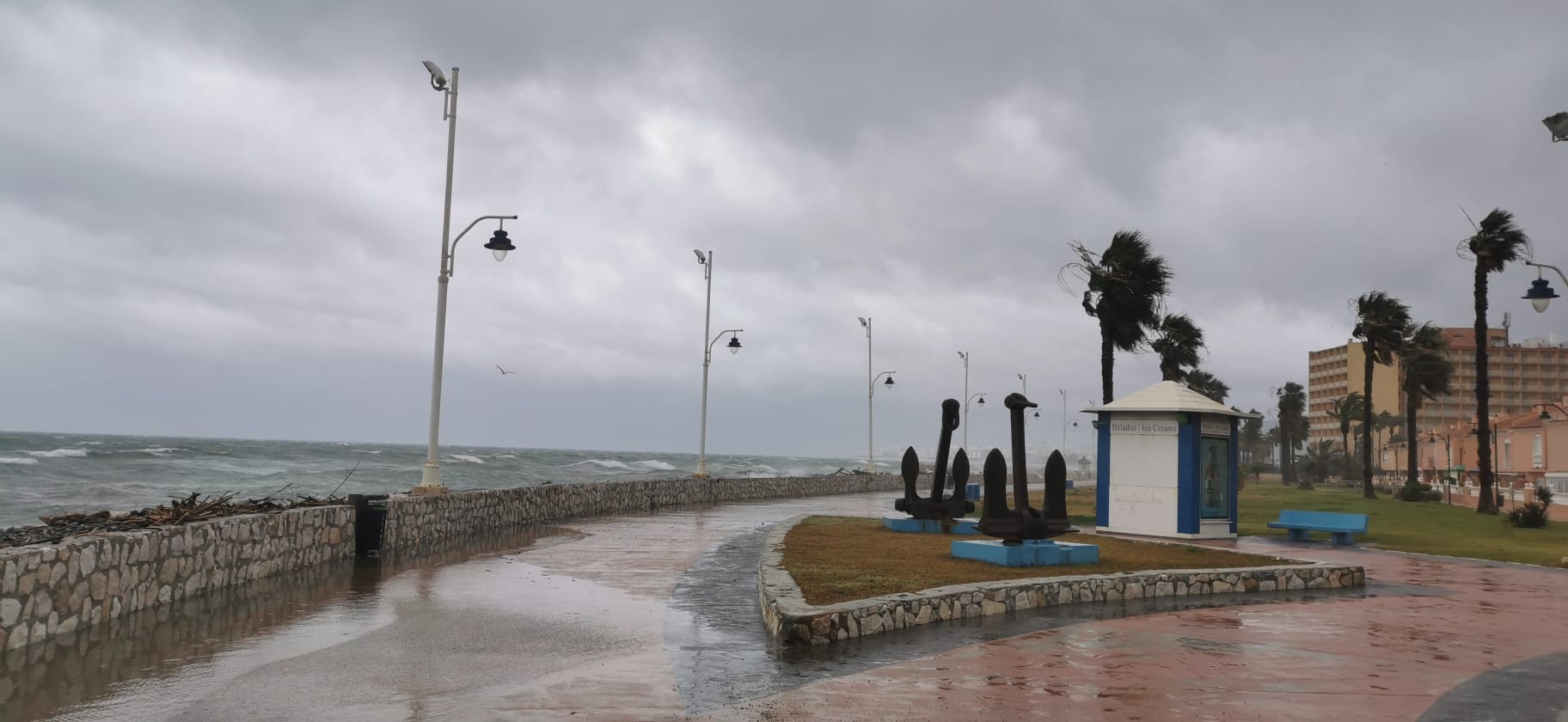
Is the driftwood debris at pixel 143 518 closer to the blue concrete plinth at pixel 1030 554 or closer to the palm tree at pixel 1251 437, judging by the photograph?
the blue concrete plinth at pixel 1030 554

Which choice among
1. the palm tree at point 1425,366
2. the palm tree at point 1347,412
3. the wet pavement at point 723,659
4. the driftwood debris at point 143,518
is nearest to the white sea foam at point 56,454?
the driftwood debris at point 143,518

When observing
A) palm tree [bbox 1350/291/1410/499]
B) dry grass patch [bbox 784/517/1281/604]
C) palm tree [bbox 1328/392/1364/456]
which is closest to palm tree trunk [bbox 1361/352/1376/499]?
palm tree [bbox 1350/291/1410/499]

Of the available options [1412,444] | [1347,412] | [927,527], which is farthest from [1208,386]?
[927,527]

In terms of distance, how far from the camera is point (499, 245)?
60.2 ft

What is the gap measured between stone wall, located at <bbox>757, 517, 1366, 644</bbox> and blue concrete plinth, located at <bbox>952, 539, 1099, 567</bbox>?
1.54 metres

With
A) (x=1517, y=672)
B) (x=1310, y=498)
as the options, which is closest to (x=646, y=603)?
(x=1517, y=672)

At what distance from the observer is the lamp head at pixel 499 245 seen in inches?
721

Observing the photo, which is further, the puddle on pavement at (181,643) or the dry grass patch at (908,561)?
the dry grass patch at (908,561)

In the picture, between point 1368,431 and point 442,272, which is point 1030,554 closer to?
point 442,272

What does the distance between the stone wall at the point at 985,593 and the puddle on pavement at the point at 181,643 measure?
12.0 ft

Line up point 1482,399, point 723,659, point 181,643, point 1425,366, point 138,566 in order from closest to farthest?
point 723,659, point 181,643, point 138,566, point 1482,399, point 1425,366

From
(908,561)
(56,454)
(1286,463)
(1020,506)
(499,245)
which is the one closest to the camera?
(908,561)

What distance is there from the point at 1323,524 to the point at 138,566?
20.7 m

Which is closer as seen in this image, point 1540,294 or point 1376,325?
point 1540,294
